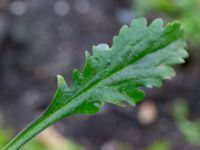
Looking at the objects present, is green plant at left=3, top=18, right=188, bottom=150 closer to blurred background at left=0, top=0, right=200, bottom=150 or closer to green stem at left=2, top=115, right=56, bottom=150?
green stem at left=2, top=115, right=56, bottom=150

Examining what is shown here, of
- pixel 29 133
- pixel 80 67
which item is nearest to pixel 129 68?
pixel 29 133

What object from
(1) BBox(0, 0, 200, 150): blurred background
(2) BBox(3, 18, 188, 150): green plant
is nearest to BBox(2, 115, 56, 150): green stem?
(2) BBox(3, 18, 188, 150): green plant

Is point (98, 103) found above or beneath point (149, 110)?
beneath

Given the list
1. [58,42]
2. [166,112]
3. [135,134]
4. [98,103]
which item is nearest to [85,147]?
[135,134]

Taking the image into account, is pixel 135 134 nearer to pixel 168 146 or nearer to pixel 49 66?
pixel 168 146

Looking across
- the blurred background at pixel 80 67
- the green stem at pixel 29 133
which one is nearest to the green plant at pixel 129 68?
Result: the green stem at pixel 29 133

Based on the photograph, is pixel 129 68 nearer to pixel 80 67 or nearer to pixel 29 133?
pixel 29 133
